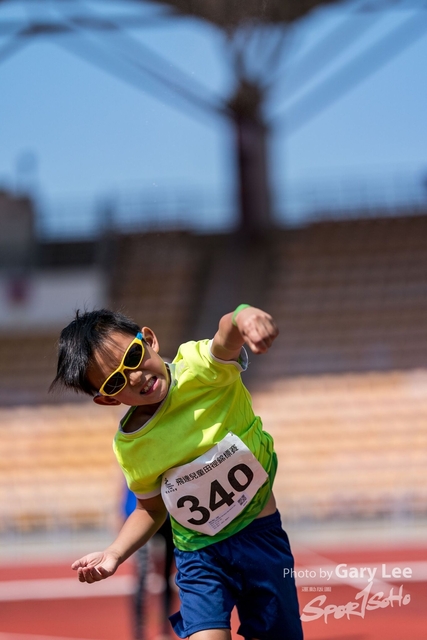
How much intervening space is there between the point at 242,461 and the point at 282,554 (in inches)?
13.1

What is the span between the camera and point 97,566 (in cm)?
249

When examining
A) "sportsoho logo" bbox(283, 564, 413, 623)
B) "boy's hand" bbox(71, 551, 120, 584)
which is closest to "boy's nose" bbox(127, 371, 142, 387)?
"boy's hand" bbox(71, 551, 120, 584)

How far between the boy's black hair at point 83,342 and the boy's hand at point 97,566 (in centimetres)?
46

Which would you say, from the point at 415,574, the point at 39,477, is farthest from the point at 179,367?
the point at 39,477

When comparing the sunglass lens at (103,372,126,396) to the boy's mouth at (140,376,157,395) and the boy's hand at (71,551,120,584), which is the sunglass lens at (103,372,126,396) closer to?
the boy's mouth at (140,376,157,395)

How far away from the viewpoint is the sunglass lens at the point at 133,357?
7.97 feet

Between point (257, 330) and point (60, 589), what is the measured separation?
553 centimetres

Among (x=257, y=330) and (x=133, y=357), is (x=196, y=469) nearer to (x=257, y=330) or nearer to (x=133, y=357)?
(x=133, y=357)

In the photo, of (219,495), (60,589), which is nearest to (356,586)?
(60,589)

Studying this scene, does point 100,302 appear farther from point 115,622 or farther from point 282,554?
point 282,554

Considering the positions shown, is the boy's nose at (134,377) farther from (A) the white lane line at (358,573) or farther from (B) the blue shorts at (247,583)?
(A) the white lane line at (358,573)

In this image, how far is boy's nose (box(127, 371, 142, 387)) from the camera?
8.02 ft

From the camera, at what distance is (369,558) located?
754 cm

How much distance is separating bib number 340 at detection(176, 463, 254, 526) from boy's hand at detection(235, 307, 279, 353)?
1.77 ft
